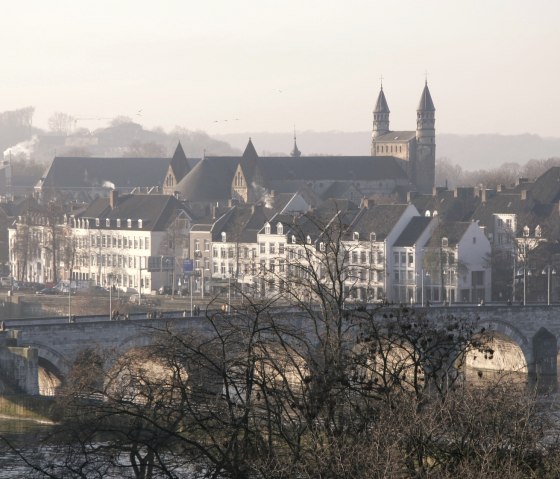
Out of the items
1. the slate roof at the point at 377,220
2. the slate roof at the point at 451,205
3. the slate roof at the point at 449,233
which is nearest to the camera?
the slate roof at the point at 449,233

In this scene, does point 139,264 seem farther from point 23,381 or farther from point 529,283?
point 23,381

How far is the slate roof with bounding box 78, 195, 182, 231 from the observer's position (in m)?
142

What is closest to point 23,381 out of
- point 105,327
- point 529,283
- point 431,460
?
point 105,327

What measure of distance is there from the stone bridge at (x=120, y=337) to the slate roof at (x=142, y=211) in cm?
5074

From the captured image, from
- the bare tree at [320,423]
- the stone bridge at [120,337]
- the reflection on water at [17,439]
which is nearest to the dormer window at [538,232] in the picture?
the stone bridge at [120,337]

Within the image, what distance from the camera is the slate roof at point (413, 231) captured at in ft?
396

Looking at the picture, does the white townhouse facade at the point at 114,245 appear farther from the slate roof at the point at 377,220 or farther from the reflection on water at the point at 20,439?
the reflection on water at the point at 20,439

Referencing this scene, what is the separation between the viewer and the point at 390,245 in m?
121

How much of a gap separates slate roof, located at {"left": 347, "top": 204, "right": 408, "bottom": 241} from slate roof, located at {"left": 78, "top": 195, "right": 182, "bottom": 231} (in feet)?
71.7

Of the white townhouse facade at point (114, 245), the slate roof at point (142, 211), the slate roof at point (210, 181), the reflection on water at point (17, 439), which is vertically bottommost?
the reflection on water at point (17, 439)

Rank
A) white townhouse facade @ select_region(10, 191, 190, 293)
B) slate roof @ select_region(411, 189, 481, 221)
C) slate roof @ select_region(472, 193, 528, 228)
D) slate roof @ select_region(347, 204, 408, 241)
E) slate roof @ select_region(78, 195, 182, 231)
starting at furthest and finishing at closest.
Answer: slate roof @ select_region(78, 195, 182, 231), white townhouse facade @ select_region(10, 191, 190, 293), slate roof @ select_region(411, 189, 481, 221), slate roof @ select_region(472, 193, 528, 228), slate roof @ select_region(347, 204, 408, 241)

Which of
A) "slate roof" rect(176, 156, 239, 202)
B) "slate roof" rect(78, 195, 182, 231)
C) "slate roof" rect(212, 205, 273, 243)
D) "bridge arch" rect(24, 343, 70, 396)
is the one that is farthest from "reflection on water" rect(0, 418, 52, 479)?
"slate roof" rect(176, 156, 239, 202)

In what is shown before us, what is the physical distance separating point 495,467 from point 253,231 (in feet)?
329

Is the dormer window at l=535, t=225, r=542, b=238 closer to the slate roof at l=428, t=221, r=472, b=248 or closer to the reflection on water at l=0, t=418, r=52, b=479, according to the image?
the slate roof at l=428, t=221, r=472, b=248
